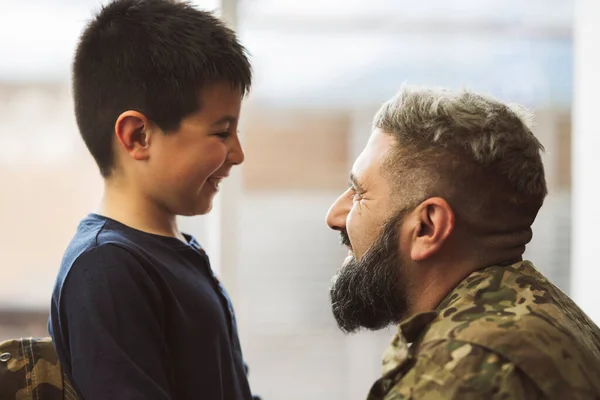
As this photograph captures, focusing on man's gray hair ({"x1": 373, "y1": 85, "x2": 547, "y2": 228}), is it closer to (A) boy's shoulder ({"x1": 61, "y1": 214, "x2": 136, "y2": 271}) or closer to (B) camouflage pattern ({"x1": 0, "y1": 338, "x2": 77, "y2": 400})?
(A) boy's shoulder ({"x1": 61, "y1": 214, "x2": 136, "y2": 271})

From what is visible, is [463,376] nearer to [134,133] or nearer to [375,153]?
[375,153]

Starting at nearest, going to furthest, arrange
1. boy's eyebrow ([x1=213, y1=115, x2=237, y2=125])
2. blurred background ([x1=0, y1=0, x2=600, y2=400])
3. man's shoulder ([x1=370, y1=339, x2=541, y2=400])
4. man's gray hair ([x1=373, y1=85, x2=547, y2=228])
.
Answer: man's shoulder ([x1=370, y1=339, x2=541, y2=400])
man's gray hair ([x1=373, y1=85, x2=547, y2=228])
boy's eyebrow ([x1=213, y1=115, x2=237, y2=125])
blurred background ([x1=0, y1=0, x2=600, y2=400])

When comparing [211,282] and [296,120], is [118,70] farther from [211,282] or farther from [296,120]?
[296,120]

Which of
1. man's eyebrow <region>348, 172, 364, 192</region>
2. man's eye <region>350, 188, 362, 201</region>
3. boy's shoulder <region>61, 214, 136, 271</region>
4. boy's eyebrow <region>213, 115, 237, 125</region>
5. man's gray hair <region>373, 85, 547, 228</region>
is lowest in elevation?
boy's shoulder <region>61, 214, 136, 271</region>

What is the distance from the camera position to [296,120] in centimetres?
237

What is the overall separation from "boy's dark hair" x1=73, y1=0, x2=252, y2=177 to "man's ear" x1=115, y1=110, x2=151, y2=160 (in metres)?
0.02

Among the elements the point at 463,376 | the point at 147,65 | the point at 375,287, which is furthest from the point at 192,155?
the point at 463,376

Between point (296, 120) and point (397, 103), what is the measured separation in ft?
3.75

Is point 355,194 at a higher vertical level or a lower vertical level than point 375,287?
higher

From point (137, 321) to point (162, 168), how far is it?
29 cm

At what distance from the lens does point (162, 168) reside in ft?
4.30

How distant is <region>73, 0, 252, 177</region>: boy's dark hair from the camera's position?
1.32m

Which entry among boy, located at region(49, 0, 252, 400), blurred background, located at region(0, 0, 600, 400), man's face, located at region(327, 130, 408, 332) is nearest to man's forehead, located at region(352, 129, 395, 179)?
man's face, located at region(327, 130, 408, 332)

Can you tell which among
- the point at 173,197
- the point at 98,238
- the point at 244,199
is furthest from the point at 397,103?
the point at 244,199
